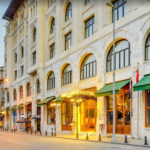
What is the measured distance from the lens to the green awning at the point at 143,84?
19.1 meters

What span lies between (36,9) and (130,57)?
26401 mm

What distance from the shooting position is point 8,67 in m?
62.8

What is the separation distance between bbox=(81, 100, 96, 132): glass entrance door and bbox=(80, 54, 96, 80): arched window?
333 cm

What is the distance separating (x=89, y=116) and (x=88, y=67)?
19.8 ft

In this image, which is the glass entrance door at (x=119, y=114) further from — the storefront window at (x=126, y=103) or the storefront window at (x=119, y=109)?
the storefront window at (x=126, y=103)

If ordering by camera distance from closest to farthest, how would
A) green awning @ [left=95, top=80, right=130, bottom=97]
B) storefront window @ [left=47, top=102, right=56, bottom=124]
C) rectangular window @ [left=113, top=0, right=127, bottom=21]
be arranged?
green awning @ [left=95, top=80, right=130, bottom=97]
rectangular window @ [left=113, top=0, right=127, bottom=21]
storefront window @ [left=47, top=102, right=56, bottom=124]

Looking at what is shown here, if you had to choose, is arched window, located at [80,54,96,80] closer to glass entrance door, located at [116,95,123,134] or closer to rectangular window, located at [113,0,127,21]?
glass entrance door, located at [116,95,123,134]

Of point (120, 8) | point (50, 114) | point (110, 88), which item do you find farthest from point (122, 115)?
point (50, 114)

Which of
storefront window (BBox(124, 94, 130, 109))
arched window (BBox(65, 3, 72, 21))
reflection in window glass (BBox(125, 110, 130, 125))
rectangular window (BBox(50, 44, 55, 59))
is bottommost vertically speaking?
reflection in window glass (BBox(125, 110, 130, 125))

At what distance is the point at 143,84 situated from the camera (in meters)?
19.3

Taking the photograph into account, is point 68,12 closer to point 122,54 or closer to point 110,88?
point 122,54

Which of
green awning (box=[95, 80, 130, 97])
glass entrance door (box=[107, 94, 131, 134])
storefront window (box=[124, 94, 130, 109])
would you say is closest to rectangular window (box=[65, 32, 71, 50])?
green awning (box=[95, 80, 130, 97])

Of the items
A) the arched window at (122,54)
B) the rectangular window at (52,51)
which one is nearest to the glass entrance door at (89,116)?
the arched window at (122,54)

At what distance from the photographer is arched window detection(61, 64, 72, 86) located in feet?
113
